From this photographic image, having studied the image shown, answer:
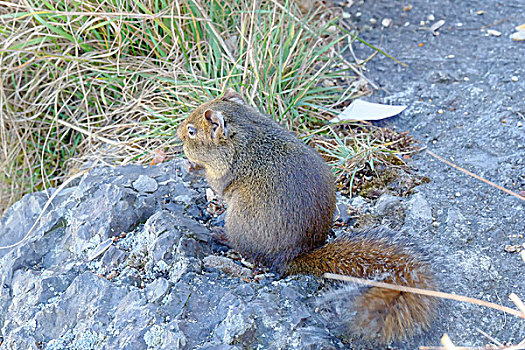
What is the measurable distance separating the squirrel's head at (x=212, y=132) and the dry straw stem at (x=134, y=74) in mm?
549

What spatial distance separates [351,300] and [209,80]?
1999 millimetres

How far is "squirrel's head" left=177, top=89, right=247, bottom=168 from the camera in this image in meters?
2.77

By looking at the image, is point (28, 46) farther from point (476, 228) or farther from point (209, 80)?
point (476, 228)

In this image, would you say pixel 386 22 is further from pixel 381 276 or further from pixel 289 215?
pixel 381 276

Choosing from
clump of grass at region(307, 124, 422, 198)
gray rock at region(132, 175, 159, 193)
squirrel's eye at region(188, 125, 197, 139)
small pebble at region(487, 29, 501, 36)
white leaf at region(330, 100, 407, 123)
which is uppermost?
small pebble at region(487, 29, 501, 36)

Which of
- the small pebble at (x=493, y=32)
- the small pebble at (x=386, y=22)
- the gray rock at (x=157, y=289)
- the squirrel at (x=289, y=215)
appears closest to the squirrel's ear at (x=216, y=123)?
the squirrel at (x=289, y=215)

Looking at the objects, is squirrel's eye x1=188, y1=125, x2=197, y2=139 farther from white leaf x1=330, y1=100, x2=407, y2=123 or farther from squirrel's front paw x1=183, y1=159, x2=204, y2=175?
white leaf x1=330, y1=100, x2=407, y2=123

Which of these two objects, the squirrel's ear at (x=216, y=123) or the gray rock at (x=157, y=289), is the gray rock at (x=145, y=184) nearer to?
the squirrel's ear at (x=216, y=123)

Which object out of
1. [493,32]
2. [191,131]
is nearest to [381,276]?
[191,131]

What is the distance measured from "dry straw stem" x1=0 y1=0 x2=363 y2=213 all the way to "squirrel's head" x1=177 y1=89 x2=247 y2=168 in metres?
0.55

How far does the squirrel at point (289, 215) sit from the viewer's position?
204cm

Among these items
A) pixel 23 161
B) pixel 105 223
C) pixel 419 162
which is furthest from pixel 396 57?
pixel 23 161

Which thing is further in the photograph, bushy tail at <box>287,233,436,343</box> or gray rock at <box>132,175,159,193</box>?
gray rock at <box>132,175,159,193</box>

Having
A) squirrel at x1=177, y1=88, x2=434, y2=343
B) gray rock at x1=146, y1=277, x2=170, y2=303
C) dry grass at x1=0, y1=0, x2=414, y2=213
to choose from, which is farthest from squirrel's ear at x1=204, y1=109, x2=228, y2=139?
gray rock at x1=146, y1=277, x2=170, y2=303
